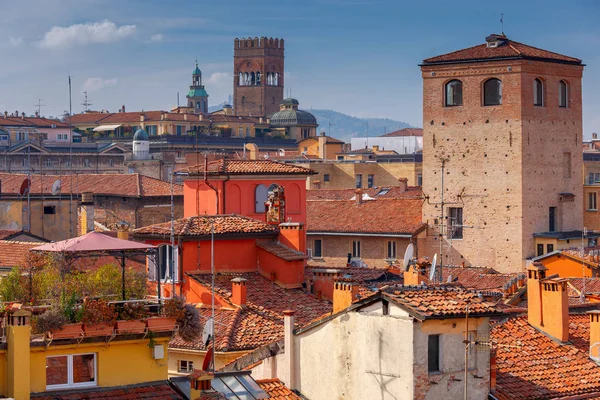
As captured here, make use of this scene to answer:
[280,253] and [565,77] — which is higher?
[565,77]

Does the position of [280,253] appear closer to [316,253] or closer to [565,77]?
[316,253]

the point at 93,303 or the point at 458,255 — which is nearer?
the point at 93,303

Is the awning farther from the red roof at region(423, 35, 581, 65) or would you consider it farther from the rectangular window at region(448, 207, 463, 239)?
the rectangular window at region(448, 207, 463, 239)

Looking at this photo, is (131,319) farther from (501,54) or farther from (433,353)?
(501,54)

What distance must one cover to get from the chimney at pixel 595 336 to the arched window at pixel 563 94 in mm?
32398

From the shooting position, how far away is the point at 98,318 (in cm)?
1600

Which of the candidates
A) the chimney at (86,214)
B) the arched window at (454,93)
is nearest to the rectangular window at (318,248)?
the arched window at (454,93)

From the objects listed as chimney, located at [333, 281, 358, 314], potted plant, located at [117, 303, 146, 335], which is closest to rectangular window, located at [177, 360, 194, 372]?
chimney, located at [333, 281, 358, 314]

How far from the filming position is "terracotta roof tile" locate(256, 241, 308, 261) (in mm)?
27234

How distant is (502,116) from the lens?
5016 centimetres

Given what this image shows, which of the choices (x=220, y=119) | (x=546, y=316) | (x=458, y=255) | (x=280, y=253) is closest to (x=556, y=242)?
(x=458, y=255)

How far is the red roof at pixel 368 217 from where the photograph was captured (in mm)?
50375

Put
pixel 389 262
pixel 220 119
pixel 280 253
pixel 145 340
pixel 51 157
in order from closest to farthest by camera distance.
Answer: pixel 145 340, pixel 280 253, pixel 389 262, pixel 51 157, pixel 220 119

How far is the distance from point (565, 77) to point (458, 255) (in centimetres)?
745
